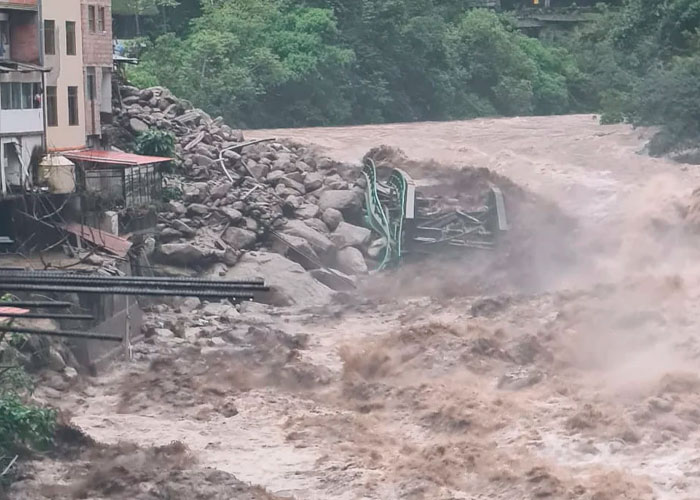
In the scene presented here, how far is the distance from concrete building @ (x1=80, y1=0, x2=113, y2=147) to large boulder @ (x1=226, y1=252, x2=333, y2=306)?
5877mm

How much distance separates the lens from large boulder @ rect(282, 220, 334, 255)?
3744cm

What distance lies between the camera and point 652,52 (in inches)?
1956

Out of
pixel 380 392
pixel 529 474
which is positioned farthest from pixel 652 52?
pixel 529 474

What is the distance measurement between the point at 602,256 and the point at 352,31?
28.8 metres

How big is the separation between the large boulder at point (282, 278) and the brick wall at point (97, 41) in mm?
7110

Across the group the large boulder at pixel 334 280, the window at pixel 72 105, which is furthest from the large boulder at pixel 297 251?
the window at pixel 72 105

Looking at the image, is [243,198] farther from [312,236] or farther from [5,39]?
[5,39]

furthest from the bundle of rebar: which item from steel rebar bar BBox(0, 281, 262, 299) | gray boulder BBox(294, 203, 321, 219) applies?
gray boulder BBox(294, 203, 321, 219)

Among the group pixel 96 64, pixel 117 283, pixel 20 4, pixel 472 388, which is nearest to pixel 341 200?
pixel 96 64

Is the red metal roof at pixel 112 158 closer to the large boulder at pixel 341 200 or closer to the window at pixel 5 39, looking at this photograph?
the window at pixel 5 39

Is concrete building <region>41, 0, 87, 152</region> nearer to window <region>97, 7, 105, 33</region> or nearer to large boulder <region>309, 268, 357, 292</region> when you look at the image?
Result: window <region>97, 7, 105, 33</region>

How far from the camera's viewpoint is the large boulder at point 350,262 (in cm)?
3769

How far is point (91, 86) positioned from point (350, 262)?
8.56m

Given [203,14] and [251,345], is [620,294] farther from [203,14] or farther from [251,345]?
[203,14]
